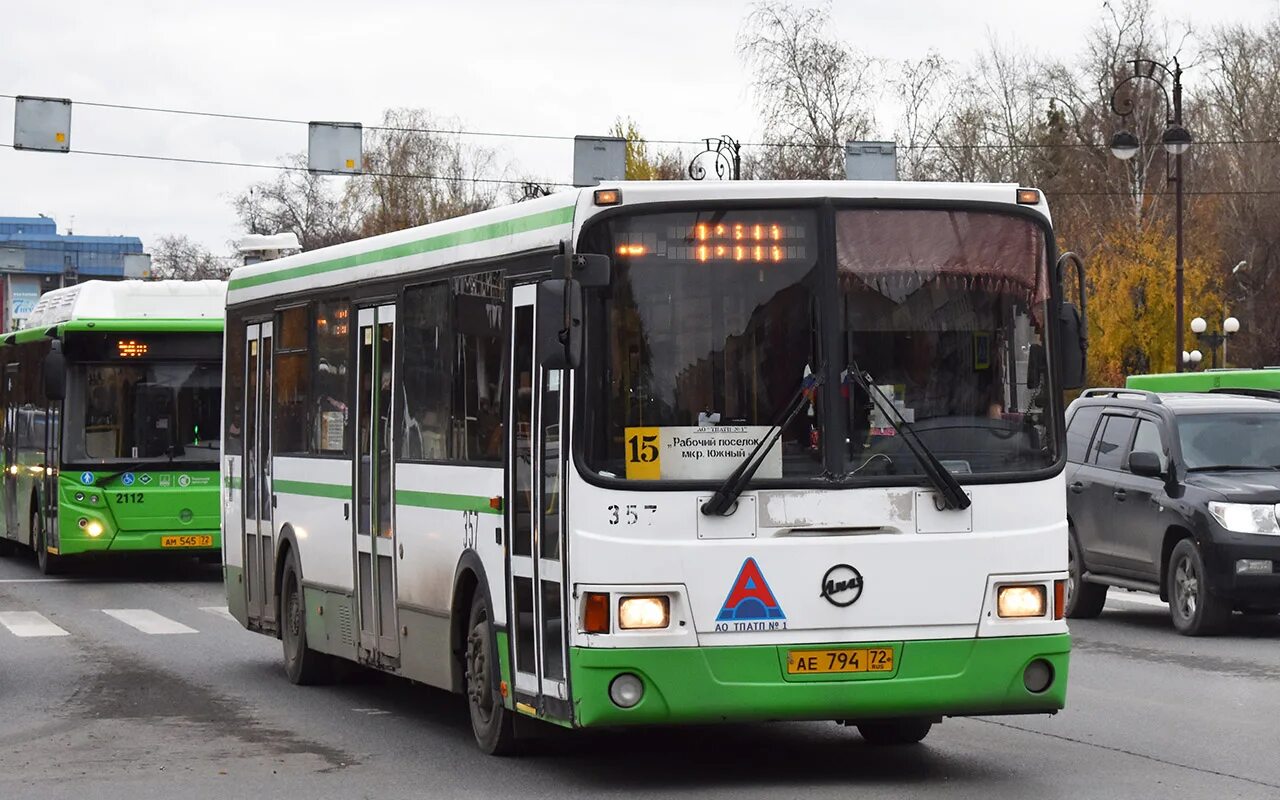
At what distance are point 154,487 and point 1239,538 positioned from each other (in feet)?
45.1

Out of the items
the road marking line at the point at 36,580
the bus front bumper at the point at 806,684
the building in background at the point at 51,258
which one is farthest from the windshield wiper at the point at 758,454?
the building in background at the point at 51,258

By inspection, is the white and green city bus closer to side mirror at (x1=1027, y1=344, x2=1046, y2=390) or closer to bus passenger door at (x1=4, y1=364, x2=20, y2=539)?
side mirror at (x1=1027, y1=344, x2=1046, y2=390)

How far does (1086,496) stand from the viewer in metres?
21.0

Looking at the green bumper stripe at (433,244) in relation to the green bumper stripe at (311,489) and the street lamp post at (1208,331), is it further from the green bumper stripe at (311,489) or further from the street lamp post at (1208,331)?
the street lamp post at (1208,331)

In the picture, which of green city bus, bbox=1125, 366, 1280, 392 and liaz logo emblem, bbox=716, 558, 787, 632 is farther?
green city bus, bbox=1125, 366, 1280, 392

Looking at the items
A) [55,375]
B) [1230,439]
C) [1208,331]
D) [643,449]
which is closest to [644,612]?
[643,449]

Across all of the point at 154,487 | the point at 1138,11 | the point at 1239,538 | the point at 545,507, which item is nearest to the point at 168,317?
the point at 154,487

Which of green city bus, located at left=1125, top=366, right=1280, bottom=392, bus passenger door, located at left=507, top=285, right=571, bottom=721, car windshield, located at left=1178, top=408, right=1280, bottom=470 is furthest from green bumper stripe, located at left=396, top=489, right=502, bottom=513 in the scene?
green city bus, located at left=1125, top=366, right=1280, bottom=392

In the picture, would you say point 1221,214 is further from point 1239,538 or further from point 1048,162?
point 1239,538

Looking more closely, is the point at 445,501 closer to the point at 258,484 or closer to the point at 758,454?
the point at 758,454

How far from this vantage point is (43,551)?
29500 mm

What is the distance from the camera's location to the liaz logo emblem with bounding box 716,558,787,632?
394 inches

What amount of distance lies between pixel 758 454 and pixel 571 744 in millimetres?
2561

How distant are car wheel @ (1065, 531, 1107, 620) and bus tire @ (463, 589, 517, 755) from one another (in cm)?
1034
